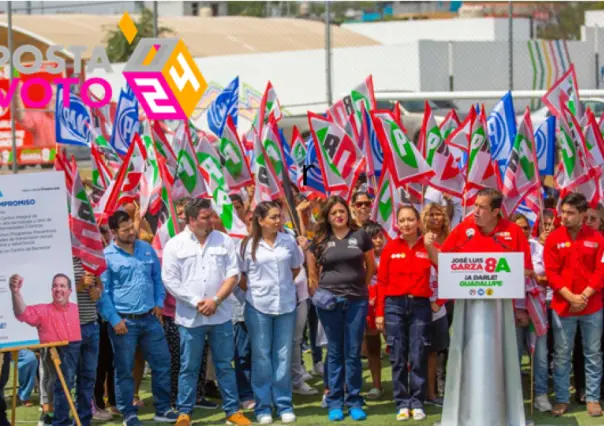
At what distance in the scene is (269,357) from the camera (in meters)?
10.2

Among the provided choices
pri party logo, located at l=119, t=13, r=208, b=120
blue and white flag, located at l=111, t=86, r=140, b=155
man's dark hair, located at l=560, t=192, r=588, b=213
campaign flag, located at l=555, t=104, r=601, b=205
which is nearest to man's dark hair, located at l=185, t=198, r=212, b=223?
man's dark hair, located at l=560, t=192, r=588, b=213

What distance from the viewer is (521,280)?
29.6 ft

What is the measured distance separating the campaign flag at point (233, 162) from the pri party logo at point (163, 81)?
7.48 meters

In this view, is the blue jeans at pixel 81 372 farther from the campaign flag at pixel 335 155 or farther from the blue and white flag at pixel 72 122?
the blue and white flag at pixel 72 122

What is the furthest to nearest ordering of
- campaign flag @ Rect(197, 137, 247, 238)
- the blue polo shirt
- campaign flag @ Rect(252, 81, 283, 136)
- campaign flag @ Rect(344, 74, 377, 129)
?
1. campaign flag @ Rect(344, 74, 377, 129)
2. campaign flag @ Rect(252, 81, 283, 136)
3. campaign flag @ Rect(197, 137, 247, 238)
4. the blue polo shirt

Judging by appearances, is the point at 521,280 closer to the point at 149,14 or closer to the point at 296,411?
the point at 296,411

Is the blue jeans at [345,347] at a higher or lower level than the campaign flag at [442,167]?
lower

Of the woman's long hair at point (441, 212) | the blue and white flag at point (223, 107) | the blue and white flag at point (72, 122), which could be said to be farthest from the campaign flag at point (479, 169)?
the blue and white flag at point (72, 122)

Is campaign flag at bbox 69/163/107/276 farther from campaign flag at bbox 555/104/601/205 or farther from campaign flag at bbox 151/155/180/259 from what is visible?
campaign flag at bbox 555/104/601/205

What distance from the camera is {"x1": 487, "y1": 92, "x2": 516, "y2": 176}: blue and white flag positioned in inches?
502

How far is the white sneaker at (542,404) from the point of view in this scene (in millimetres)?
10211

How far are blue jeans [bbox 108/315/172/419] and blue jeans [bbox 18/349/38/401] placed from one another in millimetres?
1138

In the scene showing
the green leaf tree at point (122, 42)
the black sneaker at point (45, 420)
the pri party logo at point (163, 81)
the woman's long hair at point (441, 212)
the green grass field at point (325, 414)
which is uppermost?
the green leaf tree at point (122, 42)

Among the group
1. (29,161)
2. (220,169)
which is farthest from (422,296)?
(29,161)
